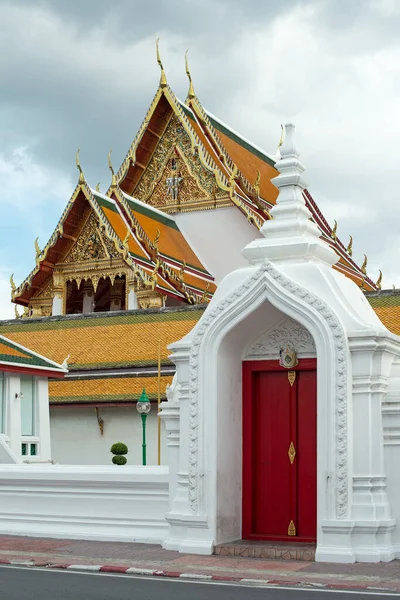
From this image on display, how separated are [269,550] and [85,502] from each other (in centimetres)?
229

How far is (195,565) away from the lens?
26.9 feet

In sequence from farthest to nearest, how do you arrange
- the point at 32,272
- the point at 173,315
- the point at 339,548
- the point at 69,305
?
the point at 69,305
the point at 32,272
the point at 173,315
the point at 339,548

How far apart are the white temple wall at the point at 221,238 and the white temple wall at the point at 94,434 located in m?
7.79

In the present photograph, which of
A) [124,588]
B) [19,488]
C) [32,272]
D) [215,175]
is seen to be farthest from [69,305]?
[124,588]

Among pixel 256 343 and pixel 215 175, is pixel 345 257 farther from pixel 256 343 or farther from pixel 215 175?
pixel 256 343

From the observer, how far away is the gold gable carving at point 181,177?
25.6 metres

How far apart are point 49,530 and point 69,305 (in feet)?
49.5

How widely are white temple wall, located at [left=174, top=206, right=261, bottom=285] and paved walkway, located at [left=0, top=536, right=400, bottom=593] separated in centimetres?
1626

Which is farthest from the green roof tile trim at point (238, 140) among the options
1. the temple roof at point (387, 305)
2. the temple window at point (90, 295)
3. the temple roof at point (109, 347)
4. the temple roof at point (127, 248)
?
the temple roof at point (387, 305)

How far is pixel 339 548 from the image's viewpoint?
325 inches

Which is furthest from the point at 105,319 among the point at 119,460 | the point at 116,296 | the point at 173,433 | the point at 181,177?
the point at 173,433

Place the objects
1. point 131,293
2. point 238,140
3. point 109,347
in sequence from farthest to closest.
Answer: point 238,140
point 131,293
point 109,347

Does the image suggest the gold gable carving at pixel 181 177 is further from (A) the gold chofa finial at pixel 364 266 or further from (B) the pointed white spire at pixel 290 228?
(B) the pointed white spire at pixel 290 228

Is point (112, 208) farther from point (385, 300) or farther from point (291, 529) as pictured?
point (291, 529)
